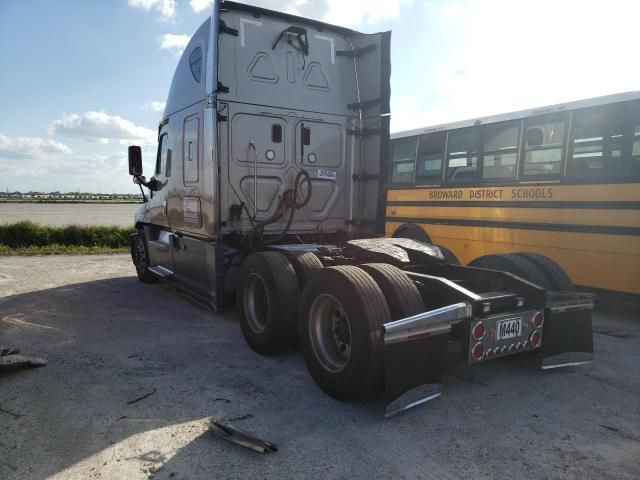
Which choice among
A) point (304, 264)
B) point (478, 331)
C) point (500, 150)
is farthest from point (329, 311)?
point (500, 150)

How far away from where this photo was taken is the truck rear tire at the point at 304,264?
15.1ft

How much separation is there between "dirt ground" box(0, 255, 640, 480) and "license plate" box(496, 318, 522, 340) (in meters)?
0.51

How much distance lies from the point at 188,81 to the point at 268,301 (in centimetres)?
349

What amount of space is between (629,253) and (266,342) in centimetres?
497

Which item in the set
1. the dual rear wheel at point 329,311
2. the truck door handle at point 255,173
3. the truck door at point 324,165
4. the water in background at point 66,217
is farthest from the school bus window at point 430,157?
the water in background at point 66,217

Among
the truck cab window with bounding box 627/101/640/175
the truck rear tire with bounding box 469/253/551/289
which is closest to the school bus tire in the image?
the truck cab window with bounding box 627/101/640/175

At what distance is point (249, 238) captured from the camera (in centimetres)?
577

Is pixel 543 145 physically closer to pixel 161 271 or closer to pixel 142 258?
pixel 161 271

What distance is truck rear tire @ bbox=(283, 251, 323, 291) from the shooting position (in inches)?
181

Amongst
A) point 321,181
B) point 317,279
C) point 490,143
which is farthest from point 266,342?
point 490,143

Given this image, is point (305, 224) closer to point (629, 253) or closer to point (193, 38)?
point (193, 38)

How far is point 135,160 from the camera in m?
7.65

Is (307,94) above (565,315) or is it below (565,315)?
above

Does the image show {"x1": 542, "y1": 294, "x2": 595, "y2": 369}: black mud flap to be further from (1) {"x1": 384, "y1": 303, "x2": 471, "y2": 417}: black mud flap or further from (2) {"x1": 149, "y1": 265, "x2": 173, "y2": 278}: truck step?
(2) {"x1": 149, "y1": 265, "x2": 173, "y2": 278}: truck step
